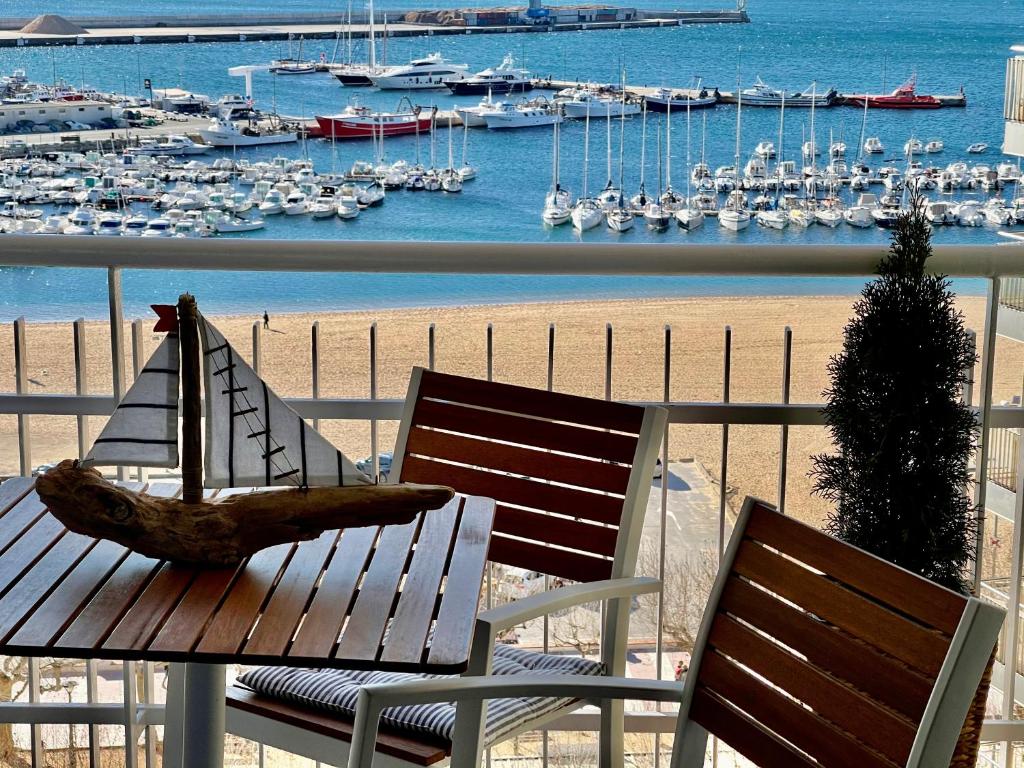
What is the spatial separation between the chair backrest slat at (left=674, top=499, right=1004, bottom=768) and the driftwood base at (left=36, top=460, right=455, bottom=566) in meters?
0.40

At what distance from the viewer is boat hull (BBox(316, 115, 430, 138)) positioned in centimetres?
3759

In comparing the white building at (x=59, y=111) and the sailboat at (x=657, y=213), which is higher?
the white building at (x=59, y=111)

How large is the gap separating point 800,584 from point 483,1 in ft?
131

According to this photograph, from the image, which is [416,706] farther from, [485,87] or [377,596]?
[485,87]

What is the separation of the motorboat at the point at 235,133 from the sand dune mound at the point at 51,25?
483 centimetres

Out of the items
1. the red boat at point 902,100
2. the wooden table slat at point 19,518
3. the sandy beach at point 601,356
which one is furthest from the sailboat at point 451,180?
the wooden table slat at point 19,518

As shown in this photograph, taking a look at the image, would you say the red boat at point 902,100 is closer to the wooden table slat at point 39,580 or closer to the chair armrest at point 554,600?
the chair armrest at point 554,600

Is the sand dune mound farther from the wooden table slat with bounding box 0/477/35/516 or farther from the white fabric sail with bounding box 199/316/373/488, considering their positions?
the white fabric sail with bounding box 199/316/373/488

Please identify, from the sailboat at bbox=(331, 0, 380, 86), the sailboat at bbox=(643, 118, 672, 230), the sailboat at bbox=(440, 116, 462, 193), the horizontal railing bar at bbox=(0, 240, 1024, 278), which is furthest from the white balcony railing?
the sailboat at bbox=(331, 0, 380, 86)

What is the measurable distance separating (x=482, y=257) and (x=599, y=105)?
119ft

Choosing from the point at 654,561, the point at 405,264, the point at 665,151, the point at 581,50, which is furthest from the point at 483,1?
the point at 405,264

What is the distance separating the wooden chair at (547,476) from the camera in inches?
73.2

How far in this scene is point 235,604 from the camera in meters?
1.47

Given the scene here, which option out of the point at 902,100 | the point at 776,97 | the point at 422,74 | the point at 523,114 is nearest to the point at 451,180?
the point at 523,114
